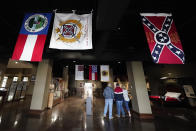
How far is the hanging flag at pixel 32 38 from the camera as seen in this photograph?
2.04m

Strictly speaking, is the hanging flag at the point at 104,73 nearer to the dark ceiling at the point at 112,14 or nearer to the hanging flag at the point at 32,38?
the dark ceiling at the point at 112,14

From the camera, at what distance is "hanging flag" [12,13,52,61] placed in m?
2.04

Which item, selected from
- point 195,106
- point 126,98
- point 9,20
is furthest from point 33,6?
point 195,106

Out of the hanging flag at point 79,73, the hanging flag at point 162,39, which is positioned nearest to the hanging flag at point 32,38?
the hanging flag at point 162,39

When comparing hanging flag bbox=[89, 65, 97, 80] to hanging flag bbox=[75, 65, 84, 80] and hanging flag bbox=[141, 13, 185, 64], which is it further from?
hanging flag bbox=[141, 13, 185, 64]

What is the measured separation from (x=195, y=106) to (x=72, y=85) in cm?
1375

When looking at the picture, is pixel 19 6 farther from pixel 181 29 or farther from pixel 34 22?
pixel 181 29

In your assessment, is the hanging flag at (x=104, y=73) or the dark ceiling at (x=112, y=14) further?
the hanging flag at (x=104, y=73)

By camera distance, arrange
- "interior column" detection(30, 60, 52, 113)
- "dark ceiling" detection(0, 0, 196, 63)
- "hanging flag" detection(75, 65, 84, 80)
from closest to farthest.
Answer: "dark ceiling" detection(0, 0, 196, 63) → "interior column" detection(30, 60, 52, 113) → "hanging flag" detection(75, 65, 84, 80)

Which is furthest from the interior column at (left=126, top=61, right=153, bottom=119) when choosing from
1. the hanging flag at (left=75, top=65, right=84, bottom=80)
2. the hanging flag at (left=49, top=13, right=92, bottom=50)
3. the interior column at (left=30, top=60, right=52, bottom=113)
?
the interior column at (left=30, top=60, right=52, bottom=113)

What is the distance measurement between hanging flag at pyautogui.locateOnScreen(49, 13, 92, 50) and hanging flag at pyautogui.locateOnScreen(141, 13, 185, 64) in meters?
1.52

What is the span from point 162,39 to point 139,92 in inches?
124

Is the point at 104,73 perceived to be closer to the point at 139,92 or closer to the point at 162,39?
the point at 139,92

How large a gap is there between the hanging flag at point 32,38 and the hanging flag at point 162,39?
8.66ft
